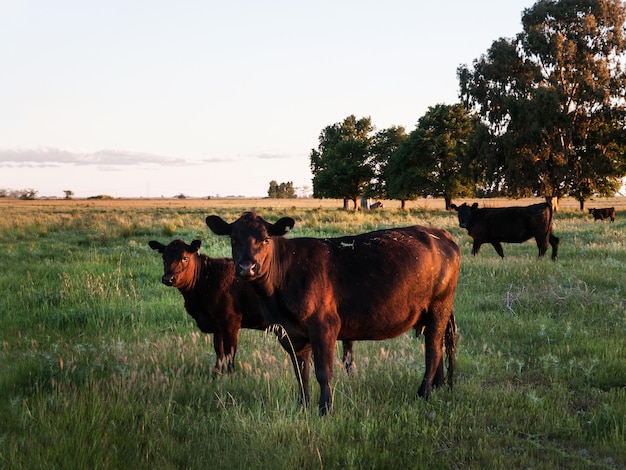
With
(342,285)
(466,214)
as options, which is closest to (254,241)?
(342,285)

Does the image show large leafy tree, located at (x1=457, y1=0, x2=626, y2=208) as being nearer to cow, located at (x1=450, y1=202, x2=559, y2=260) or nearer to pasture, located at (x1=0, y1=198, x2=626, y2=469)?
cow, located at (x1=450, y1=202, x2=559, y2=260)

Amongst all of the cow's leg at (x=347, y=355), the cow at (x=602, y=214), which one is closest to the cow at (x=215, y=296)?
the cow's leg at (x=347, y=355)

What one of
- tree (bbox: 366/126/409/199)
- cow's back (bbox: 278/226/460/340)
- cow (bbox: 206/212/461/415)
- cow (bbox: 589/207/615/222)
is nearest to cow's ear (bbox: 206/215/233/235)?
cow (bbox: 206/212/461/415)

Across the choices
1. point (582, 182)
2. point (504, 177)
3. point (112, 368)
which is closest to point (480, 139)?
point (504, 177)

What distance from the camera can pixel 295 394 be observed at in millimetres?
5465

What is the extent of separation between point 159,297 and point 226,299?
13.6ft

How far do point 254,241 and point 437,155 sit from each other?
55480 millimetres

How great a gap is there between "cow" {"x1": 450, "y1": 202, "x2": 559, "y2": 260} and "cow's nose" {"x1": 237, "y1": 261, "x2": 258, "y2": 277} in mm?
13211

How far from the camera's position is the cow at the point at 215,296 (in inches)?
280

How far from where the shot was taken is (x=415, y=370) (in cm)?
623

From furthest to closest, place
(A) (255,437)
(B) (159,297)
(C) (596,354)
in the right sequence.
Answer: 1. (B) (159,297)
2. (C) (596,354)
3. (A) (255,437)

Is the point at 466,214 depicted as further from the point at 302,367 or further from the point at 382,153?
the point at 382,153

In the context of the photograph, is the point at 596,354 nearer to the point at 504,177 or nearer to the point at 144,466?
the point at 144,466

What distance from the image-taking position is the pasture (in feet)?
13.4
